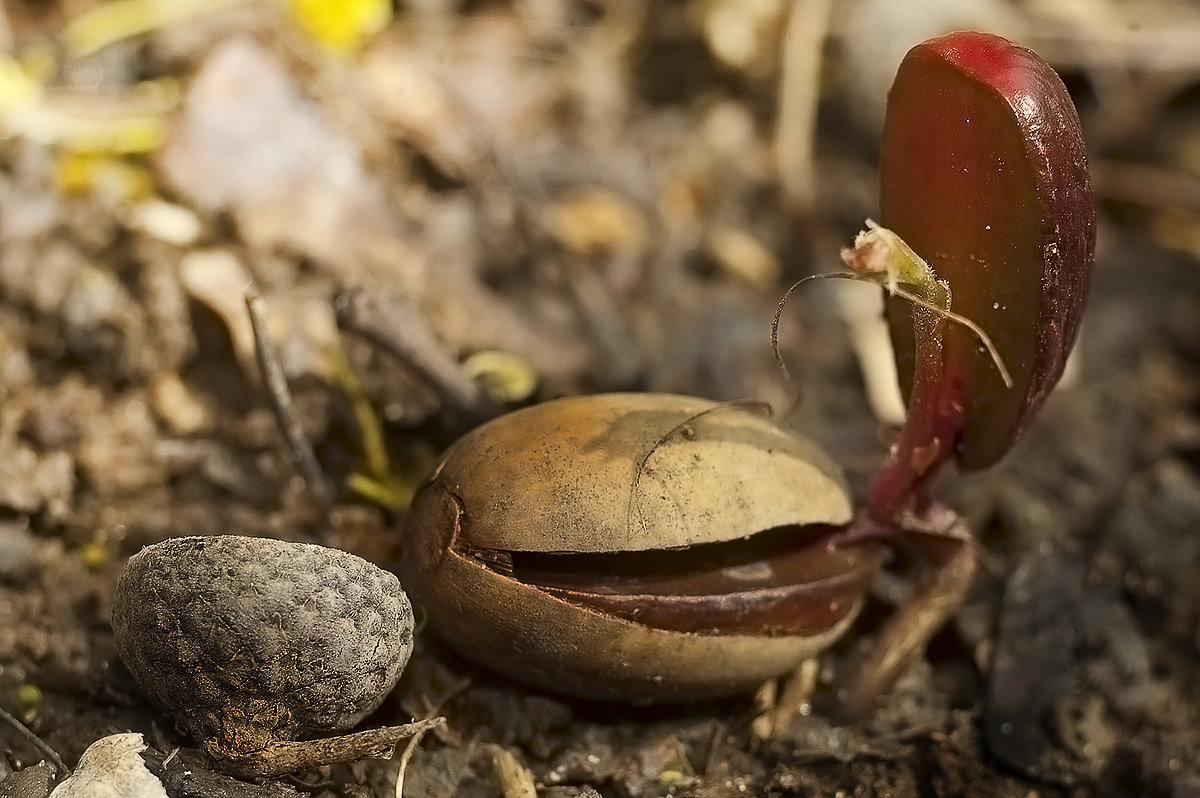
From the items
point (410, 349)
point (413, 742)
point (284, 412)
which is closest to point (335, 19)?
point (410, 349)

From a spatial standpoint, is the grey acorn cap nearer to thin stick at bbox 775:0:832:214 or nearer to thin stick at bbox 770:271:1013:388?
thin stick at bbox 770:271:1013:388

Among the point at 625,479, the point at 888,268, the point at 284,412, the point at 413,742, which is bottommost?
the point at 413,742

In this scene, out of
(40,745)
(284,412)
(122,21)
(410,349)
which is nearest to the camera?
(40,745)

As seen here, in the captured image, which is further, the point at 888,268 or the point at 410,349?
the point at 410,349

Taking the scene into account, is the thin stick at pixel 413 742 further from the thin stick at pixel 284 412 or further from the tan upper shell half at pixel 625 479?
the thin stick at pixel 284 412

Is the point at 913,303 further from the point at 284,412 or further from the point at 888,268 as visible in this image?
the point at 284,412

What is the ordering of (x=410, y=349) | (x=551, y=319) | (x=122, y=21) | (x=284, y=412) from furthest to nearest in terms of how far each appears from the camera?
1. (x=122, y=21)
2. (x=551, y=319)
3. (x=410, y=349)
4. (x=284, y=412)

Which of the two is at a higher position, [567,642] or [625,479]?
[625,479]
